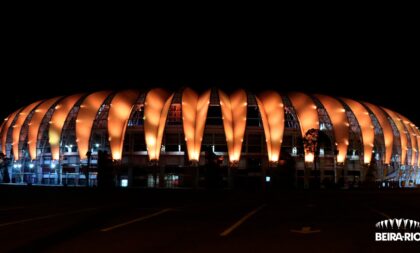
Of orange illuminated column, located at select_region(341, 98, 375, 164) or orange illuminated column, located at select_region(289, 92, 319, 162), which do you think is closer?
orange illuminated column, located at select_region(289, 92, 319, 162)

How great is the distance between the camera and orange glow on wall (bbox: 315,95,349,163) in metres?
68.5

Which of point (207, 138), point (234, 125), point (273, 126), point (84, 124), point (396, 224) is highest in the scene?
point (84, 124)

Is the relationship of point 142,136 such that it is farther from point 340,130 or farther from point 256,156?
point 340,130

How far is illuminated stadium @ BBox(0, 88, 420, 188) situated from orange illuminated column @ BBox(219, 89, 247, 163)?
14cm

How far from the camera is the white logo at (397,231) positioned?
36.6 ft

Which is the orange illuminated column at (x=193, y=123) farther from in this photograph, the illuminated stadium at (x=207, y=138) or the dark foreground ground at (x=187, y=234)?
the dark foreground ground at (x=187, y=234)

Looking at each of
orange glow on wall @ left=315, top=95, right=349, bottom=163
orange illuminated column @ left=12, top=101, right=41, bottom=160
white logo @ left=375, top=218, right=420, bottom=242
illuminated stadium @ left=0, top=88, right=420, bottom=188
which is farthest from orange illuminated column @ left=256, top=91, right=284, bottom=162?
white logo @ left=375, top=218, right=420, bottom=242

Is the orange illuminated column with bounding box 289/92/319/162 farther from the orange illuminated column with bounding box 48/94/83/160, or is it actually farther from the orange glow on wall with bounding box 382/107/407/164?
the orange illuminated column with bounding box 48/94/83/160

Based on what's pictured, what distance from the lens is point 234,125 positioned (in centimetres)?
6662

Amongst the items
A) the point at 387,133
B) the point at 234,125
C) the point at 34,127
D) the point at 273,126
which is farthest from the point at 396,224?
the point at 34,127

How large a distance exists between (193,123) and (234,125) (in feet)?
18.6

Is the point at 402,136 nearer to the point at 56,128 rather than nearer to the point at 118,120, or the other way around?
the point at 118,120

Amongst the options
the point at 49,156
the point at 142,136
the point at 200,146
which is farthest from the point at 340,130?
the point at 49,156

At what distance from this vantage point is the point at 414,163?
80.5m
